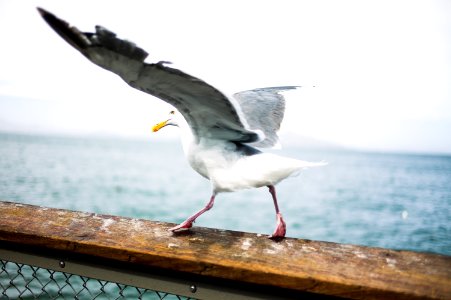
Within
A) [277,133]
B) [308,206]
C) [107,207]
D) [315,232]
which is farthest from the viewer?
[308,206]

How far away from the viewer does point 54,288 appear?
7.83 m

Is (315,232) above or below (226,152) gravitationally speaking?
below

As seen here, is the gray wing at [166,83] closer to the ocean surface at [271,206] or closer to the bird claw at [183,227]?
the bird claw at [183,227]

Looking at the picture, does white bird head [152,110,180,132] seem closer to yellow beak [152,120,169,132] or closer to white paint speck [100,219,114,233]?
yellow beak [152,120,169,132]

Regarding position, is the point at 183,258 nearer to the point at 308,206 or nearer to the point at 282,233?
the point at 282,233

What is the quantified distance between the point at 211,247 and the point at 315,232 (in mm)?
24031

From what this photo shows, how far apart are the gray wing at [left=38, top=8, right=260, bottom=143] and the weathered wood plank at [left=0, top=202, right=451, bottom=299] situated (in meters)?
0.41

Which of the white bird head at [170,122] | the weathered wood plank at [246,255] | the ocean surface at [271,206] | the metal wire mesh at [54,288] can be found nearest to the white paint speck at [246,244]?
the weathered wood plank at [246,255]

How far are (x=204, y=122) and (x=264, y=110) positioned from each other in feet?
1.70

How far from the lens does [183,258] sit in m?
1.26

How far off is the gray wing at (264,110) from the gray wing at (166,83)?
314 mm

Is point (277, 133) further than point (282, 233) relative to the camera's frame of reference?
Yes

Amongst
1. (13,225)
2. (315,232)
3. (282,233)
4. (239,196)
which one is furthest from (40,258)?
(239,196)

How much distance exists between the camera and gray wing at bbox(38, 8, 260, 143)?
1291mm
